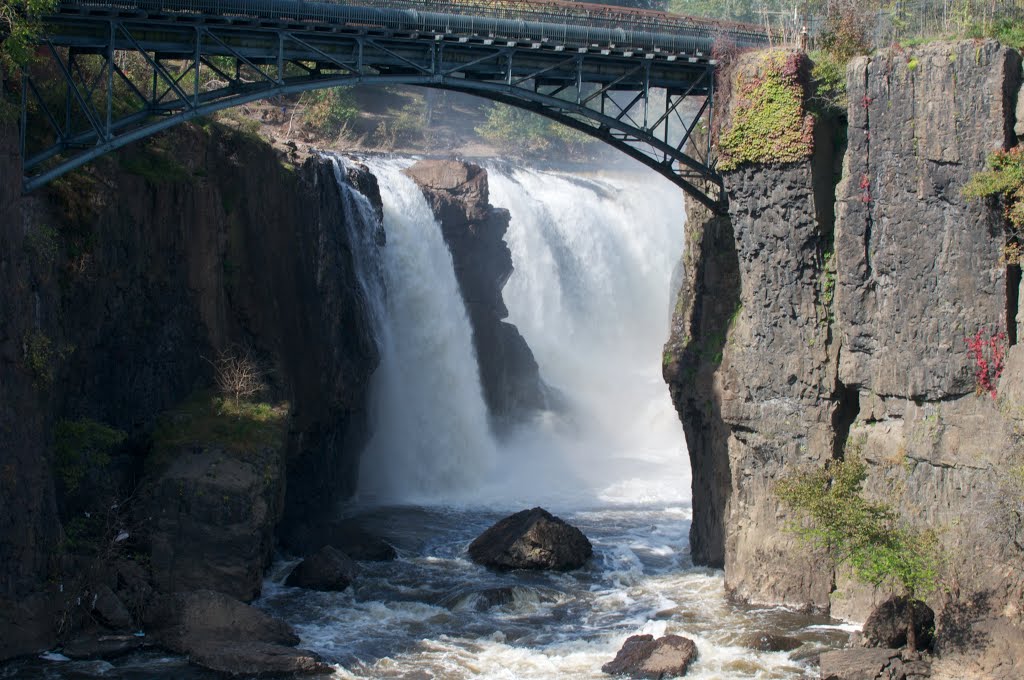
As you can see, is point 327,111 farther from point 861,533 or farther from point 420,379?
point 861,533

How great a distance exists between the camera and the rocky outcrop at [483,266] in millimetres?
46094

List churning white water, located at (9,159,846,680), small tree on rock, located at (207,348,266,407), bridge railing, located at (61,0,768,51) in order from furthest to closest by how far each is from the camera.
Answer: small tree on rock, located at (207,348,266,407)
bridge railing, located at (61,0,768,51)
churning white water, located at (9,159,846,680)

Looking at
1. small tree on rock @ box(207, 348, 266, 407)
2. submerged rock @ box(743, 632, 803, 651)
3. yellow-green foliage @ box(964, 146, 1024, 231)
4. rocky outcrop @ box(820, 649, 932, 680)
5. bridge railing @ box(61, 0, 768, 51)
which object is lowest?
submerged rock @ box(743, 632, 803, 651)

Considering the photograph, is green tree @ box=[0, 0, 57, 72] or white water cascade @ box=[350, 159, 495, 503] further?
white water cascade @ box=[350, 159, 495, 503]

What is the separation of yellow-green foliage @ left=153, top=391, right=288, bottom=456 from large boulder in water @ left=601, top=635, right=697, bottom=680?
915 cm

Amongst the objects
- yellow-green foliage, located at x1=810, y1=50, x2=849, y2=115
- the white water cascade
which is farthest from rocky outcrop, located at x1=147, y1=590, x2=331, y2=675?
yellow-green foliage, located at x1=810, y1=50, x2=849, y2=115

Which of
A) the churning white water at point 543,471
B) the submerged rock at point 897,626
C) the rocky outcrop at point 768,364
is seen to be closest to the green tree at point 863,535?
the submerged rock at point 897,626

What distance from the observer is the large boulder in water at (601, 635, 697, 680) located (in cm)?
2298

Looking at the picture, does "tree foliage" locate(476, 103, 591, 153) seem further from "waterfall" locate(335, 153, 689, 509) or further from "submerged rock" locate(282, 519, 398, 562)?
"submerged rock" locate(282, 519, 398, 562)

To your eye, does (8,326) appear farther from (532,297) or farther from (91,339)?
(532,297)

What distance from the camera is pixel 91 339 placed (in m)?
26.4

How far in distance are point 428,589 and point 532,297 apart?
27.4m

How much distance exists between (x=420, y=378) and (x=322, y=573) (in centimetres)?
1368

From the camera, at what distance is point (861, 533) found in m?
23.8
